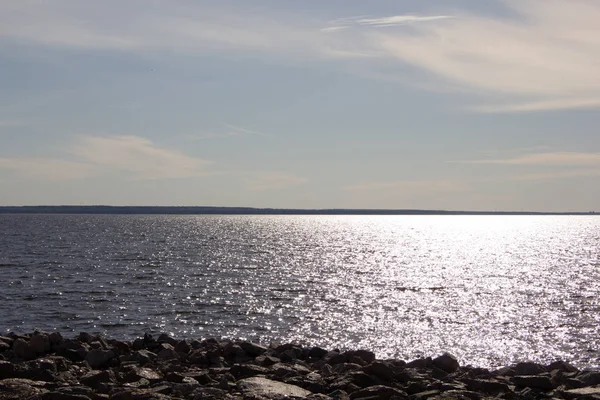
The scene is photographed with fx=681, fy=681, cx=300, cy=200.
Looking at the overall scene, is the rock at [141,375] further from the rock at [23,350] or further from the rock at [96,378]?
the rock at [23,350]

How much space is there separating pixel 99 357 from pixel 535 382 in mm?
11362

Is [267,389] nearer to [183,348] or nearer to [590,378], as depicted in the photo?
[183,348]

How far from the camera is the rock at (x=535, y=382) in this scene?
1639 centimetres

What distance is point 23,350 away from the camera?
19625 millimetres

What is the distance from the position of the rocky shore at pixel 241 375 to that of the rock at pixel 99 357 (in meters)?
0.03

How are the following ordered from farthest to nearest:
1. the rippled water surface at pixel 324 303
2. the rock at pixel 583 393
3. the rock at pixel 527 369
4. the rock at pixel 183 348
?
the rippled water surface at pixel 324 303
the rock at pixel 183 348
the rock at pixel 527 369
the rock at pixel 583 393

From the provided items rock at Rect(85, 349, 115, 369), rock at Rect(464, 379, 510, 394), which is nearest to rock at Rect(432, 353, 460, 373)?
→ rock at Rect(464, 379, 510, 394)

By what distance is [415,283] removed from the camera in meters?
51.8

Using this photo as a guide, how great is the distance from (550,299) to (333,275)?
1860 centimetres

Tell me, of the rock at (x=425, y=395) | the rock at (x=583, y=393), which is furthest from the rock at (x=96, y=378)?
the rock at (x=583, y=393)

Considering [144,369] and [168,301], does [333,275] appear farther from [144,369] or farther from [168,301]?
[144,369]

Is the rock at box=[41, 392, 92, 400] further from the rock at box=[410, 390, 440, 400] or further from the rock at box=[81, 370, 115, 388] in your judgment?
the rock at box=[410, 390, 440, 400]

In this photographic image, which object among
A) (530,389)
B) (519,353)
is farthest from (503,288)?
(530,389)

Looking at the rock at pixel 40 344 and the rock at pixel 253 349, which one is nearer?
the rock at pixel 40 344
